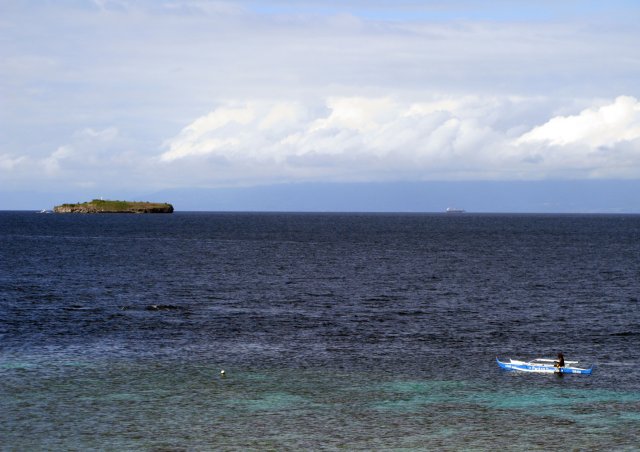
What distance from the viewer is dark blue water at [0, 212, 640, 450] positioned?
47.6 metres

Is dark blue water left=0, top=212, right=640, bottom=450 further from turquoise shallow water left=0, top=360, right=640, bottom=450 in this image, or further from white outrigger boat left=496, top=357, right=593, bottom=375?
white outrigger boat left=496, top=357, right=593, bottom=375

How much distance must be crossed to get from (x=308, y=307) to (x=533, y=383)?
44.8m

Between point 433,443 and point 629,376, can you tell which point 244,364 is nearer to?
point 433,443

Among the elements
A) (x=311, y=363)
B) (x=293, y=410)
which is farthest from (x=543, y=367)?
(x=293, y=410)

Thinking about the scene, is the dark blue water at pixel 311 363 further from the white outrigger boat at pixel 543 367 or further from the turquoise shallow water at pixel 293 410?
the white outrigger boat at pixel 543 367

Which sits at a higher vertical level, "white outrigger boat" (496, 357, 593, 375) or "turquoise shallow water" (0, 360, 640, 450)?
"white outrigger boat" (496, 357, 593, 375)

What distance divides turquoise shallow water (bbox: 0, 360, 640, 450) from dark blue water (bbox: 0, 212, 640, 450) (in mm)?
151

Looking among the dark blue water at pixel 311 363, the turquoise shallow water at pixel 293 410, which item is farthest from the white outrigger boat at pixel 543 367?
the dark blue water at pixel 311 363

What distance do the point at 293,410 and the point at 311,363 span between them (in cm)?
1393

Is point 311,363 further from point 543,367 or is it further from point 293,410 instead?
point 543,367

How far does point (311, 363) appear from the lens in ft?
Answer: 216

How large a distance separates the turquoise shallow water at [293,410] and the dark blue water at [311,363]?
0.50 feet

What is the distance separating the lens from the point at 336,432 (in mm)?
47594

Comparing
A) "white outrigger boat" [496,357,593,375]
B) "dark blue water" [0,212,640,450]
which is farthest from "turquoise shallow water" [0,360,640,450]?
"white outrigger boat" [496,357,593,375]
